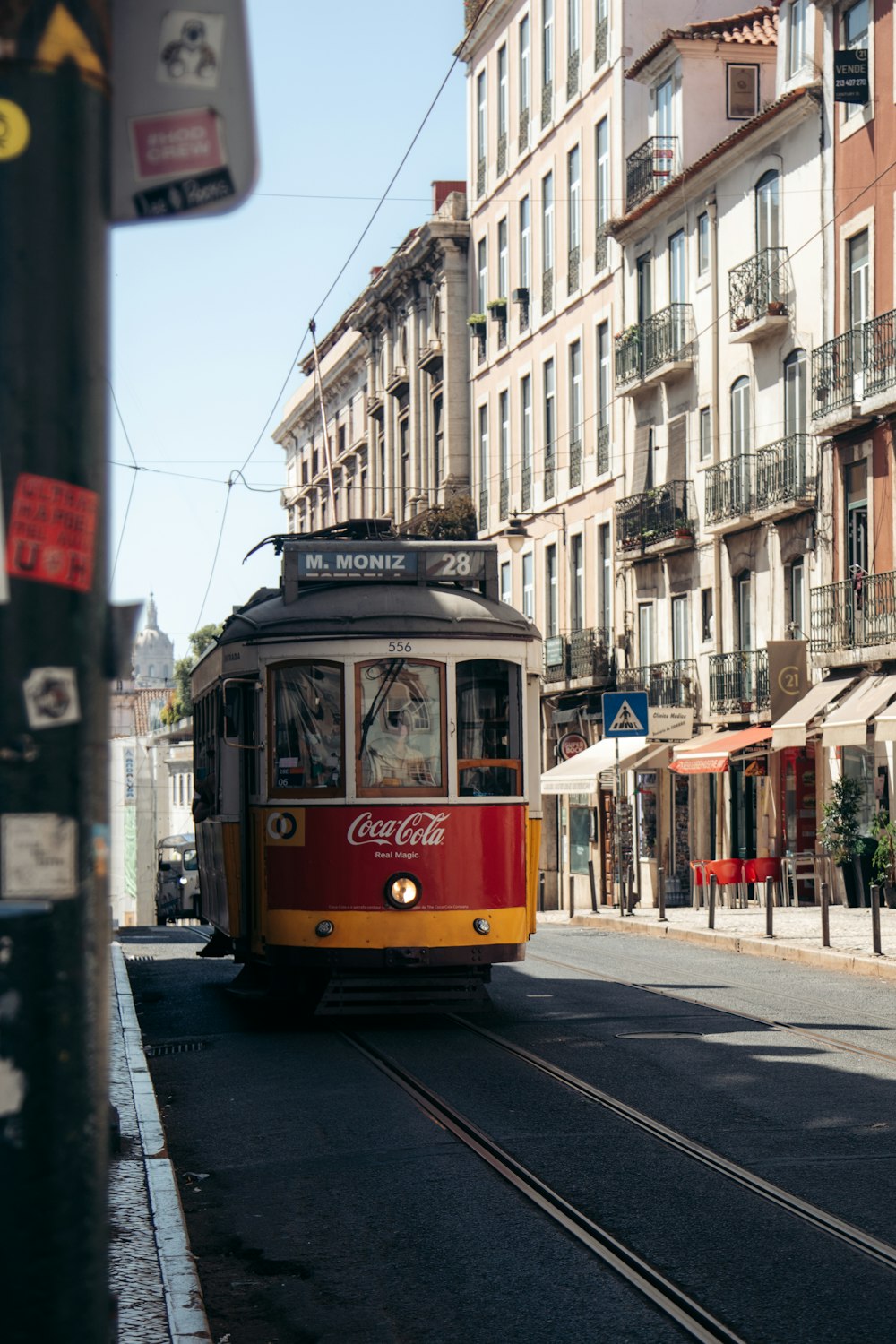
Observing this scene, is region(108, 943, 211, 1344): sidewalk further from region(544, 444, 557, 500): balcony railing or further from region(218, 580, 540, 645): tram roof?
region(544, 444, 557, 500): balcony railing

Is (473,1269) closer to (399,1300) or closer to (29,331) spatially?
(399,1300)

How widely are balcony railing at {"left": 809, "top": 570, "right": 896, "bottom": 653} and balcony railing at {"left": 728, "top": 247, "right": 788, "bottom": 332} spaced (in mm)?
5346

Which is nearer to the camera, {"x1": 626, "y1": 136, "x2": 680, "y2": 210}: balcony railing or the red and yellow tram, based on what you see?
the red and yellow tram

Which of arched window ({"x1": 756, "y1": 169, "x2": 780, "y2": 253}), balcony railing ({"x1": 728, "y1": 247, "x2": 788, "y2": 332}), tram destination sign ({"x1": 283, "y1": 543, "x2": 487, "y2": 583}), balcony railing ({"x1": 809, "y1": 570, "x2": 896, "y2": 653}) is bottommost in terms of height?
tram destination sign ({"x1": 283, "y1": 543, "x2": 487, "y2": 583})

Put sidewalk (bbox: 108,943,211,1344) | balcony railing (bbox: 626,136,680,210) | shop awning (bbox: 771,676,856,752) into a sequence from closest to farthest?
sidewalk (bbox: 108,943,211,1344) < shop awning (bbox: 771,676,856,752) < balcony railing (bbox: 626,136,680,210)

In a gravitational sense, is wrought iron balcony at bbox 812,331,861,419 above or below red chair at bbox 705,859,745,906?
above

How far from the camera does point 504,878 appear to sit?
13695mm

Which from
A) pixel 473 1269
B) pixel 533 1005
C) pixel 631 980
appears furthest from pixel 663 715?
pixel 473 1269

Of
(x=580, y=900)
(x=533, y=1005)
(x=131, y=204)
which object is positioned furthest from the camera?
(x=580, y=900)

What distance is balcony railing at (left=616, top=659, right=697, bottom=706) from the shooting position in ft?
125

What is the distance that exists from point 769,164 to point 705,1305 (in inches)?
1227

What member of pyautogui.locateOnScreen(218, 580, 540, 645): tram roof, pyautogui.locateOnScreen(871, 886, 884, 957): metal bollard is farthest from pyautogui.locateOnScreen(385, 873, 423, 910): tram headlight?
pyautogui.locateOnScreen(871, 886, 884, 957): metal bollard

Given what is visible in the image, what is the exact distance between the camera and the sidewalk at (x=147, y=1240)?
18.8 feet

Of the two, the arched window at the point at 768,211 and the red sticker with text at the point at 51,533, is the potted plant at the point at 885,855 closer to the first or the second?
the arched window at the point at 768,211
